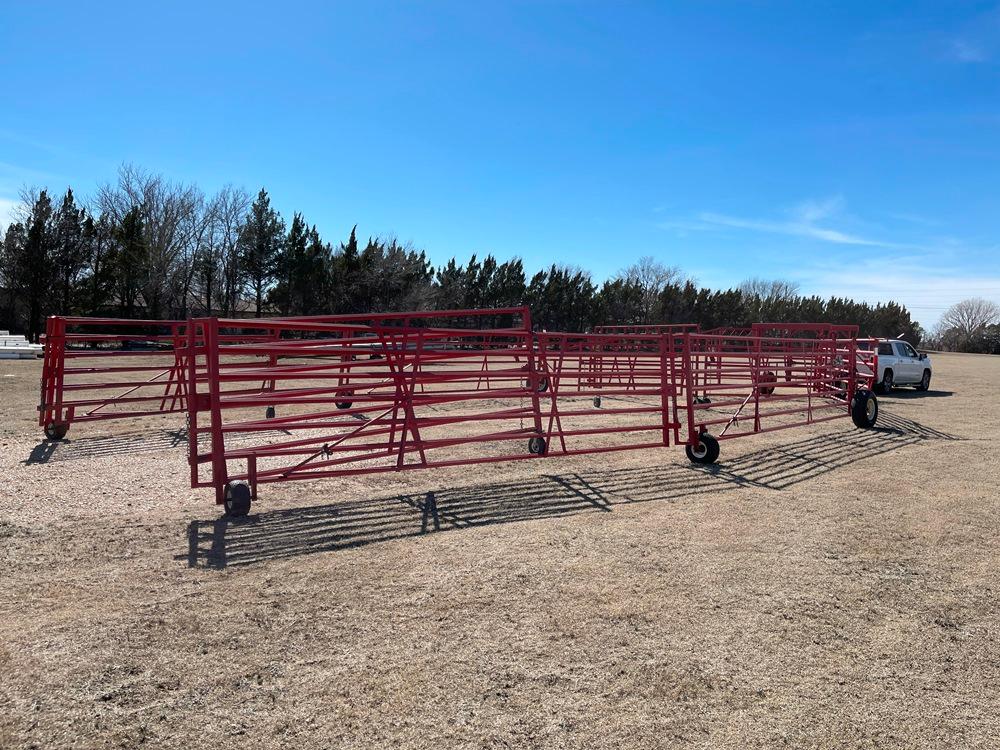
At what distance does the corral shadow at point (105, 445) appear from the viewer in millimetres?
8352

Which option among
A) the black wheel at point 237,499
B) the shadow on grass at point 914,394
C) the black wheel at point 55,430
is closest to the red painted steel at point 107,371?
the black wheel at point 55,430

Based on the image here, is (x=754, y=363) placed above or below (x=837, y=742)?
above

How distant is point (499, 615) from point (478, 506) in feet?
7.80

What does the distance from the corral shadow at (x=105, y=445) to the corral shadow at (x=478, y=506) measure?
155 inches

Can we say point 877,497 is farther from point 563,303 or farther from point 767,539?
point 563,303

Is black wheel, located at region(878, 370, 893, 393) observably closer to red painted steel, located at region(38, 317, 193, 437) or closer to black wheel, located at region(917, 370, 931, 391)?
black wheel, located at region(917, 370, 931, 391)

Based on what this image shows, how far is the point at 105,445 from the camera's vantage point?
9141mm

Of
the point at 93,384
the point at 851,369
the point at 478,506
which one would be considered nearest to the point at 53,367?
the point at 93,384

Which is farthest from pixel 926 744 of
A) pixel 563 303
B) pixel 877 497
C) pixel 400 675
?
pixel 563 303

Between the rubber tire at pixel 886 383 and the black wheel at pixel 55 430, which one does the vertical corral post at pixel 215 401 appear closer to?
the black wheel at pixel 55 430

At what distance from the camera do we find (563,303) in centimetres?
5984

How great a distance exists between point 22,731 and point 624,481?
573 centimetres

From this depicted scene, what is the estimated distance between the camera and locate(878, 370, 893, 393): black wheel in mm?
19281

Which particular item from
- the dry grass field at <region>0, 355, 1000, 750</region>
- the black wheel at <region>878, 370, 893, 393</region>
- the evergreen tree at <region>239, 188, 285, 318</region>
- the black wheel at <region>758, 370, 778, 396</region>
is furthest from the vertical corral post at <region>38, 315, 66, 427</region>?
the evergreen tree at <region>239, 188, 285, 318</region>
